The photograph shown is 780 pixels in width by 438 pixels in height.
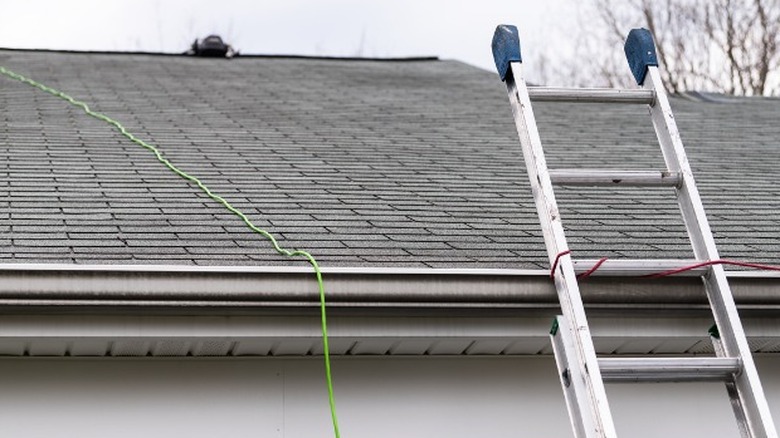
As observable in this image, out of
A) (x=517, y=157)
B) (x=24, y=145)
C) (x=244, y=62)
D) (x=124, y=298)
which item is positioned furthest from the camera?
(x=244, y=62)

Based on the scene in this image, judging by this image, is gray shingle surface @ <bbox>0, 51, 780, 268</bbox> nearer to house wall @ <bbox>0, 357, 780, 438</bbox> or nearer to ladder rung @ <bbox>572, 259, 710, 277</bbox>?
house wall @ <bbox>0, 357, 780, 438</bbox>

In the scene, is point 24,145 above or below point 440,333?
above

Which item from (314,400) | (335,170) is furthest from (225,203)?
(314,400)

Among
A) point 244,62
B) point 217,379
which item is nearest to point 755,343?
point 217,379

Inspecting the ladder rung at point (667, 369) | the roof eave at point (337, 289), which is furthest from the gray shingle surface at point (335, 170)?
the ladder rung at point (667, 369)

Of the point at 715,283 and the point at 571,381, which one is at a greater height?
the point at 715,283

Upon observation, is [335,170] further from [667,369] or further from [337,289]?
[667,369]

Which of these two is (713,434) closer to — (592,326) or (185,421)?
(592,326)

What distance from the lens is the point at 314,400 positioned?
396cm

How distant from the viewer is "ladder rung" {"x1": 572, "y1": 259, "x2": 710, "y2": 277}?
3.63m

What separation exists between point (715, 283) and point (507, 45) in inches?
43.1

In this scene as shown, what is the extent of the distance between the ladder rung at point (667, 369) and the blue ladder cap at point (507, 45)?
1.20 m

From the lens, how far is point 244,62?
952 cm

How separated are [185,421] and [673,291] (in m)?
1.70
